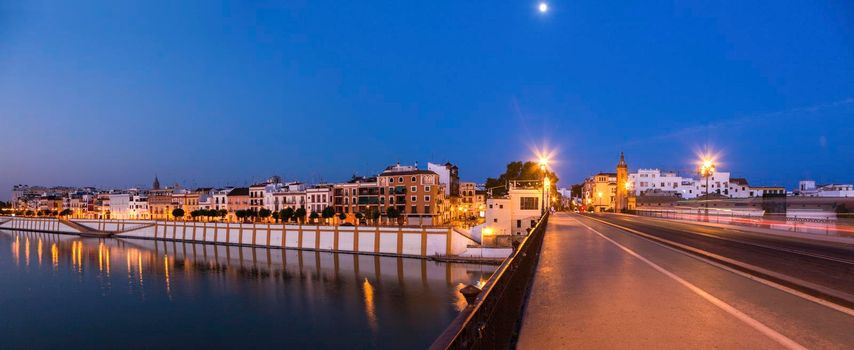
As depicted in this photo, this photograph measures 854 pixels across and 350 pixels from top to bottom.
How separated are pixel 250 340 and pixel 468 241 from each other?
123 feet

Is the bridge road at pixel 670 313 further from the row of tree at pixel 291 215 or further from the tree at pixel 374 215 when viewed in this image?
the row of tree at pixel 291 215

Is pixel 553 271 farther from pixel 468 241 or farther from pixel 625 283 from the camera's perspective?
pixel 468 241

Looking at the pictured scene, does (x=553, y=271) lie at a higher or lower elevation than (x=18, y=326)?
higher

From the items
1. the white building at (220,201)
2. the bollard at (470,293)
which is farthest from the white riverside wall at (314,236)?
the bollard at (470,293)

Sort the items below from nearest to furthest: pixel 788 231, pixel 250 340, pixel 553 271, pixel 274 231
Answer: pixel 553 271 → pixel 788 231 → pixel 250 340 → pixel 274 231

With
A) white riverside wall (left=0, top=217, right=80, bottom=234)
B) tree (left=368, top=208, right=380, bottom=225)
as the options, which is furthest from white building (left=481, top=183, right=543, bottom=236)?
white riverside wall (left=0, top=217, right=80, bottom=234)

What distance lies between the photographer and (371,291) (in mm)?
42156

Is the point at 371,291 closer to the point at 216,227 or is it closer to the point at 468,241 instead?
the point at 468,241

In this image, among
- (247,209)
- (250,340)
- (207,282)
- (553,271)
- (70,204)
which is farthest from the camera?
(70,204)

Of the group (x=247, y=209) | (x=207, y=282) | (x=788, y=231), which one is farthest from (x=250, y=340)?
(x=247, y=209)

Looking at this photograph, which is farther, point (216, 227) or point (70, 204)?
point (70, 204)

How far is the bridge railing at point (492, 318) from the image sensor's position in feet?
11.5

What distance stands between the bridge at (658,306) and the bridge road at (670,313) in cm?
1

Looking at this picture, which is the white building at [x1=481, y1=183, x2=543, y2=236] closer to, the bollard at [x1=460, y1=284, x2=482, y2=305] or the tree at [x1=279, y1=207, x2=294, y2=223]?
the tree at [x1=279, y1=207, x2=294, y2=223]
